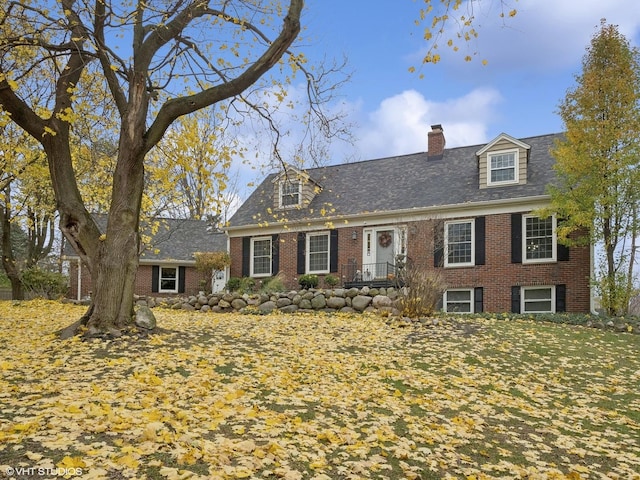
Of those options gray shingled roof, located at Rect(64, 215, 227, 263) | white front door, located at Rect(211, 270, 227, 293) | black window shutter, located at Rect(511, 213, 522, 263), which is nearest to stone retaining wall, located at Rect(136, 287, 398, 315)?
black window shutter, located at Rect(511, 213, 522, 263)

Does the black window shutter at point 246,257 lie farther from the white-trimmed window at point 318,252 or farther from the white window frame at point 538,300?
the white window frame at point 538,300

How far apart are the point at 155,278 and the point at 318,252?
902 centimetres

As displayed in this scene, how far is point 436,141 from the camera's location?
2052cm

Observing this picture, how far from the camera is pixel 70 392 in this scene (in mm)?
4945

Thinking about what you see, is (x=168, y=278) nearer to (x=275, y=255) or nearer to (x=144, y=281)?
(x=144, y=281)

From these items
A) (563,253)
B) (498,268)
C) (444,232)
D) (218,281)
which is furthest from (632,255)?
(218,281)

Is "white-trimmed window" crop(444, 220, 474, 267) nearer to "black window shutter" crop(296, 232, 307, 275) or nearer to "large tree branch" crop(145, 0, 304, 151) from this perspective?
"black window shutter" crop(296, 232, 307, 275)

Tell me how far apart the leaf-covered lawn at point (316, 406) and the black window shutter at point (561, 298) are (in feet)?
20.7

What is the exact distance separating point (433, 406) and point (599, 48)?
12457mm

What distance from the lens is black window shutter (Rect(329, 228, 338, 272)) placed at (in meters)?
19.2

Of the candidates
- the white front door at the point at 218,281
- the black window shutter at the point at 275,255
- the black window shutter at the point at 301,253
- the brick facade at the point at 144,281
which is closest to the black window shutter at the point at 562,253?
the black window shutter at the point at 301,253

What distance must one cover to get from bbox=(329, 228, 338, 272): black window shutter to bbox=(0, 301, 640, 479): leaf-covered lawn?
31.2ft

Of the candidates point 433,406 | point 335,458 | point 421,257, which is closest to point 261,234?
point 421,257

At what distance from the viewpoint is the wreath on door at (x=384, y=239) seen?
18.6m
